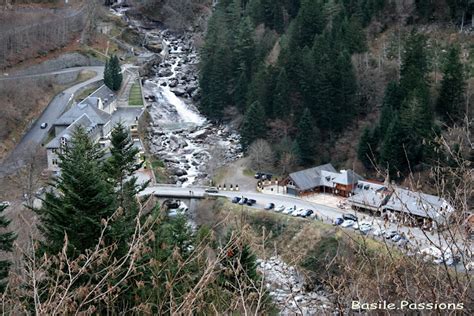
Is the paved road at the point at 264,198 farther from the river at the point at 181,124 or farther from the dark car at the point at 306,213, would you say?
the river at the point at 181,124

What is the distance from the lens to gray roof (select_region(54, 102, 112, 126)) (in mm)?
30297

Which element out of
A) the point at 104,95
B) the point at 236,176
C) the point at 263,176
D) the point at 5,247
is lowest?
the point at 236,176

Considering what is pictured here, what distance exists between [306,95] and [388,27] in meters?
6.87

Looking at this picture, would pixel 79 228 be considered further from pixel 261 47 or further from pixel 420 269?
pixel 261 47

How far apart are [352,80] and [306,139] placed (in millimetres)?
3755

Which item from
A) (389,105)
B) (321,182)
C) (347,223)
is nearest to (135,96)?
(321,182)

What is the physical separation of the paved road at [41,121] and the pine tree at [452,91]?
19188 mm

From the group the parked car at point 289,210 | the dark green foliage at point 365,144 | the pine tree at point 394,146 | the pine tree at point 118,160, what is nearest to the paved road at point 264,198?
the parked car at point 289,210

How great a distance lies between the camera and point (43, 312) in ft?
11.3

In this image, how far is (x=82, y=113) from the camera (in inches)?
1219

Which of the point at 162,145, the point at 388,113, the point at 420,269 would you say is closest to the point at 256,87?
the point at 162,145

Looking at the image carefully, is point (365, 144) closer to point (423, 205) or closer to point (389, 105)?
point (389, 105)

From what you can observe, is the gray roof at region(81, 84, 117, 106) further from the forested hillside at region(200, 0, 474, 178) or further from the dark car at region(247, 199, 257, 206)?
the dark car at region(247, 199, 257, 206)

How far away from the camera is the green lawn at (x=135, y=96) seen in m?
36.9
